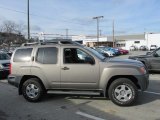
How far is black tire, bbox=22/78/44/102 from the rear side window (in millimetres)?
700

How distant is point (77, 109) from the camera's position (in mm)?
7098

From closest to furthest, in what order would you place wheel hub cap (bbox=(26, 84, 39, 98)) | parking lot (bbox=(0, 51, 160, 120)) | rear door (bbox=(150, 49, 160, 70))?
parking lot (bbox=(0, 51, 160, 120)) < wheel hub cap (bbox=(26, 84, 39, 98)) < rear door (bbox=(150, 49, 160, 70))

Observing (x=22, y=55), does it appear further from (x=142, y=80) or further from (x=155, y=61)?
(x=155, y=61)

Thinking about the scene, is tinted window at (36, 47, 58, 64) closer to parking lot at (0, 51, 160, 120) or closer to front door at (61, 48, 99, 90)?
front door at (61, 48, 99, 90)

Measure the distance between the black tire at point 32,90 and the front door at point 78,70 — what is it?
78 centimetres

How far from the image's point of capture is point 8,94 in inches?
369

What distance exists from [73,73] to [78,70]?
0.59ft

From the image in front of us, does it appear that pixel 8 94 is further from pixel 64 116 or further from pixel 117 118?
pixel 117 118

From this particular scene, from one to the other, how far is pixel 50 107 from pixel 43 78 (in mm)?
1006

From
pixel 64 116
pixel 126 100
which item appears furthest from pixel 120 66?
pixel 64 116

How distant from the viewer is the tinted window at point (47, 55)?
793 cm

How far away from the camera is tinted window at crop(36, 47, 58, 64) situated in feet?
26.0

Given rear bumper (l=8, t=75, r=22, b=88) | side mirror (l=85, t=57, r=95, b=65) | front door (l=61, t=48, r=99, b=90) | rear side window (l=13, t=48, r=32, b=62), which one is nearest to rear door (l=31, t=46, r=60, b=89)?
front door (l=61, t=48, r=99, b=90)

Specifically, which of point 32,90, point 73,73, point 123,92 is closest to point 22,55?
point 32,90
